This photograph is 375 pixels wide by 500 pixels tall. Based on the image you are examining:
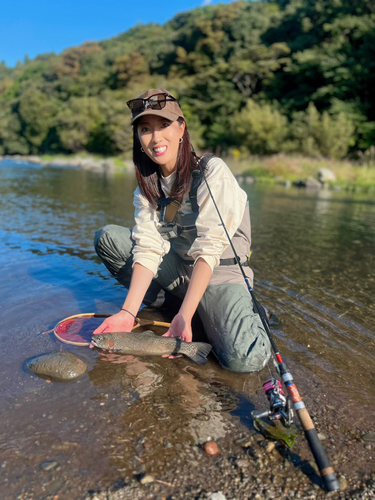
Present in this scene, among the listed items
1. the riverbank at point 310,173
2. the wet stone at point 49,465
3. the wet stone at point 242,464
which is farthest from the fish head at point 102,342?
the riverbank at point 310,173

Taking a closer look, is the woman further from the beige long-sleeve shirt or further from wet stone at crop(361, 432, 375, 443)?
wet stone at crop(361, 432, 375, 443)

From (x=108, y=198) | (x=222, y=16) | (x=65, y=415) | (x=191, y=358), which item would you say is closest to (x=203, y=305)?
(x=191, y=358)

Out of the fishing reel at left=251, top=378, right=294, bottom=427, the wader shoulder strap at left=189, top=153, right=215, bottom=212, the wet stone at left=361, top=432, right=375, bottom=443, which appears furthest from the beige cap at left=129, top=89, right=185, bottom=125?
the wet stone at left=361, top=432, right=375, bottom=443

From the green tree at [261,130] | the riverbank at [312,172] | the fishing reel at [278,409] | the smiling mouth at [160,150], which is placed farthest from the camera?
the green tree at [261,130]

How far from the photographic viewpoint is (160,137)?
275 cm

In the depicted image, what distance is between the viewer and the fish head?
8.32 ft

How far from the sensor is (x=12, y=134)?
74.9 meters

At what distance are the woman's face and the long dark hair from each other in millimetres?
54

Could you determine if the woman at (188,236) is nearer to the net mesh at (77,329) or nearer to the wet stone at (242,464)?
the net mesh at (77,329)

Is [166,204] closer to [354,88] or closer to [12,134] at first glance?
[354,88]

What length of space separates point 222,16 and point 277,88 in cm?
2351

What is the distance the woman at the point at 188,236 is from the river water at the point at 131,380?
10.3 inches

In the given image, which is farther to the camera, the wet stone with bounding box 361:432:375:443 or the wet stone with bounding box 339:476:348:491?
the wet stone with bounding box 361:432:375:443

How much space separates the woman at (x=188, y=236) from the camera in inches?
103
